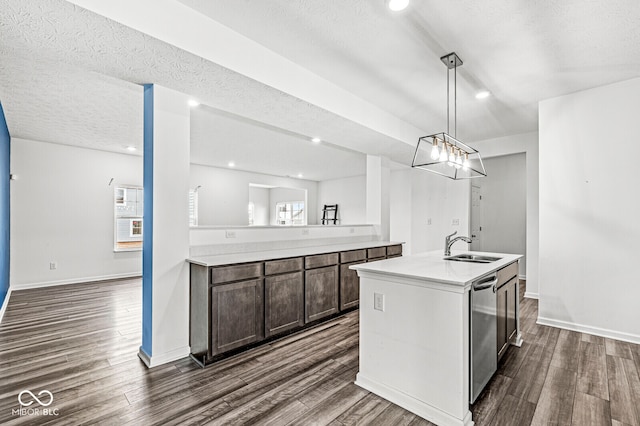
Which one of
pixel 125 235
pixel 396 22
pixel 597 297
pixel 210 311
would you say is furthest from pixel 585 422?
pixel 125 235

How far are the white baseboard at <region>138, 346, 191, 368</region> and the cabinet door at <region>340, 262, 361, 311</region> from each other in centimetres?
188

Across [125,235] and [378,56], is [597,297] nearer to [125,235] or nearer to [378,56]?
[378,56]

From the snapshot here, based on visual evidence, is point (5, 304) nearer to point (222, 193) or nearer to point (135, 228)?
point (135, 228)

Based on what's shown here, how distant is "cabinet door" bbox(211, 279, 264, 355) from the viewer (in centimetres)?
263

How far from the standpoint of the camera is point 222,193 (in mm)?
8445

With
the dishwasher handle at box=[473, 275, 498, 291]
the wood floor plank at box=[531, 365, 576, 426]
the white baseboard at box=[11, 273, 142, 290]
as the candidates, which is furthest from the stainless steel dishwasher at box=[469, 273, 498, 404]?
the white baseboard at box=[11, 273, 142, 290]

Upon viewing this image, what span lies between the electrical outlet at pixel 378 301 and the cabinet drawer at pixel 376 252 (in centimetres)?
214

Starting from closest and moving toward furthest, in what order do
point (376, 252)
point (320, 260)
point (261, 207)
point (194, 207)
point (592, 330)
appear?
1. point (592, 330)
2. point (320, 260)
3. point (376, 252)
4. point (194, 207)
5. point (261, 207)

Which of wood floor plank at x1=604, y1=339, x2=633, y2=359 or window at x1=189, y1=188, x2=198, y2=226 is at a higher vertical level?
window at x1=189, y1=188, x2=198, y2=226

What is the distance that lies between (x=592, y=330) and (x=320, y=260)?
3.11 meters

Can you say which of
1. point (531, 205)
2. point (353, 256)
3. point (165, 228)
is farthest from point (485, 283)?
point (531, 205)

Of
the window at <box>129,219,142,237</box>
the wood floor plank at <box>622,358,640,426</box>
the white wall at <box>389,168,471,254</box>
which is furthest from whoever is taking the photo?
the window at <box>129,219,142,237</box>

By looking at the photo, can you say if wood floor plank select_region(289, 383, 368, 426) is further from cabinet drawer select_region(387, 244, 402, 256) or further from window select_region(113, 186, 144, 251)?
window select_region(113, 186, 144, 251)

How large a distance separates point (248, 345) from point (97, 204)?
5099mm
